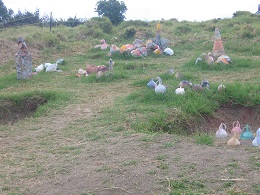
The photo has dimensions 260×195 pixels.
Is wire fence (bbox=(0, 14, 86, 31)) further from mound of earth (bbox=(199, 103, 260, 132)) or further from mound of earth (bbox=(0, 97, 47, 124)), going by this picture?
mound of earth (bbox=(199, 103, 260, 132))

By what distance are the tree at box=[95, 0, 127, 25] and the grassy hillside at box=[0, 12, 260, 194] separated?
391 inches

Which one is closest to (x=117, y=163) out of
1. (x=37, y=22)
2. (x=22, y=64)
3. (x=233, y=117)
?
(x=233, y=117)

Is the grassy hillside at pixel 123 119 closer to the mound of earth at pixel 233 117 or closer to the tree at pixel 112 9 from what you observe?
the mound of earth at pixel 233 117

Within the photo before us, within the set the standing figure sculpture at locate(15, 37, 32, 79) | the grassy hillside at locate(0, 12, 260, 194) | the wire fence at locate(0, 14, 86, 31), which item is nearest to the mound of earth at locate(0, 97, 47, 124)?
the grassy hillside at locate(0, 12, 260, 194)

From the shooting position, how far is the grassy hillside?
3.62 m

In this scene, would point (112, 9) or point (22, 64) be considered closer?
point (22, 64)

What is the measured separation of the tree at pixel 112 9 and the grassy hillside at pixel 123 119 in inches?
391

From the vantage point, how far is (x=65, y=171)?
12.6 feet

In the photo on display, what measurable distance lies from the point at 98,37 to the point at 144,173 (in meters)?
12.2

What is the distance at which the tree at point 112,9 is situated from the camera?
20.9 metres

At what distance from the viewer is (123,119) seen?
5469mm

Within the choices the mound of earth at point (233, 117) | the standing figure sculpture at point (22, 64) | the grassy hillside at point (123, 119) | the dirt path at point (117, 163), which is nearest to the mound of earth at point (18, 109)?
the grassy hillside at point (123, 119)

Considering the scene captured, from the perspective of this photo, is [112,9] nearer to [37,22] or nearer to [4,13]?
[37,22]

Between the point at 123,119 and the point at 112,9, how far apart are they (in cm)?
1620
